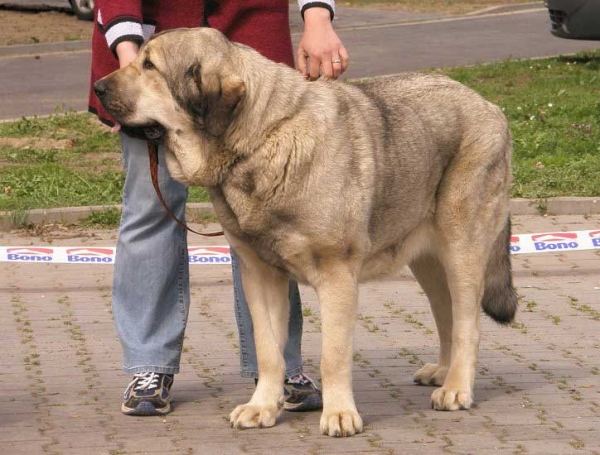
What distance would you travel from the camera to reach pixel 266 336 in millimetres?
5168

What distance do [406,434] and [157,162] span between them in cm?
141

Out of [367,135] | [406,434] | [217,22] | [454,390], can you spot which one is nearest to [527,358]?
[454,390]

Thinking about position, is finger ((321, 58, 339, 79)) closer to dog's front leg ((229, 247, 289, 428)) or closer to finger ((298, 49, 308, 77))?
finger ((298, 49, 308, 77))

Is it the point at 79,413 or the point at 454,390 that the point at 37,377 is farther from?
the point at 454,390

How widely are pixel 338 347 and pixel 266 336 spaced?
0.35 metres

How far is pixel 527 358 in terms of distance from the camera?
20.7ft

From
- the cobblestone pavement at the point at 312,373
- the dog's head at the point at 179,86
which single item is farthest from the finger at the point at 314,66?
the cobblestone pavement at the point at 312,373

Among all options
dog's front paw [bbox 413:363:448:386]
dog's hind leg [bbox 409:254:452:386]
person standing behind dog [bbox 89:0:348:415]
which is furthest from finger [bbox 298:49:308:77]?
dog's front paw [bbox 413:363:448:386]

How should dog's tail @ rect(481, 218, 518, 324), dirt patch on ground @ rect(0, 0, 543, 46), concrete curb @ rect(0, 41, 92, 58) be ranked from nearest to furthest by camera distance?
1. dog's tail @ rect(481, 218, 518, 324)
2. concrete curb @ rect(0, 41, 92, 58)
3. dirt patch on ground @ rect(0, 0, 543, 46)

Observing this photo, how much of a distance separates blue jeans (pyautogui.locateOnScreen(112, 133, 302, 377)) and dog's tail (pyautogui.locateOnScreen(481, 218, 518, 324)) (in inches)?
33.1

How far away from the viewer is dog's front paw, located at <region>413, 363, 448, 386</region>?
5801 mm

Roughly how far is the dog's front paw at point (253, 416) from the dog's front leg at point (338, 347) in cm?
25

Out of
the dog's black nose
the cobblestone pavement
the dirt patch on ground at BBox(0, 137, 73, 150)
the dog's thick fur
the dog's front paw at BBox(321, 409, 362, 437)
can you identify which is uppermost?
the dog's black nose

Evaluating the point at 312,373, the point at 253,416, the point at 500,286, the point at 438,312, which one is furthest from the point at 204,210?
the point at 253,416
